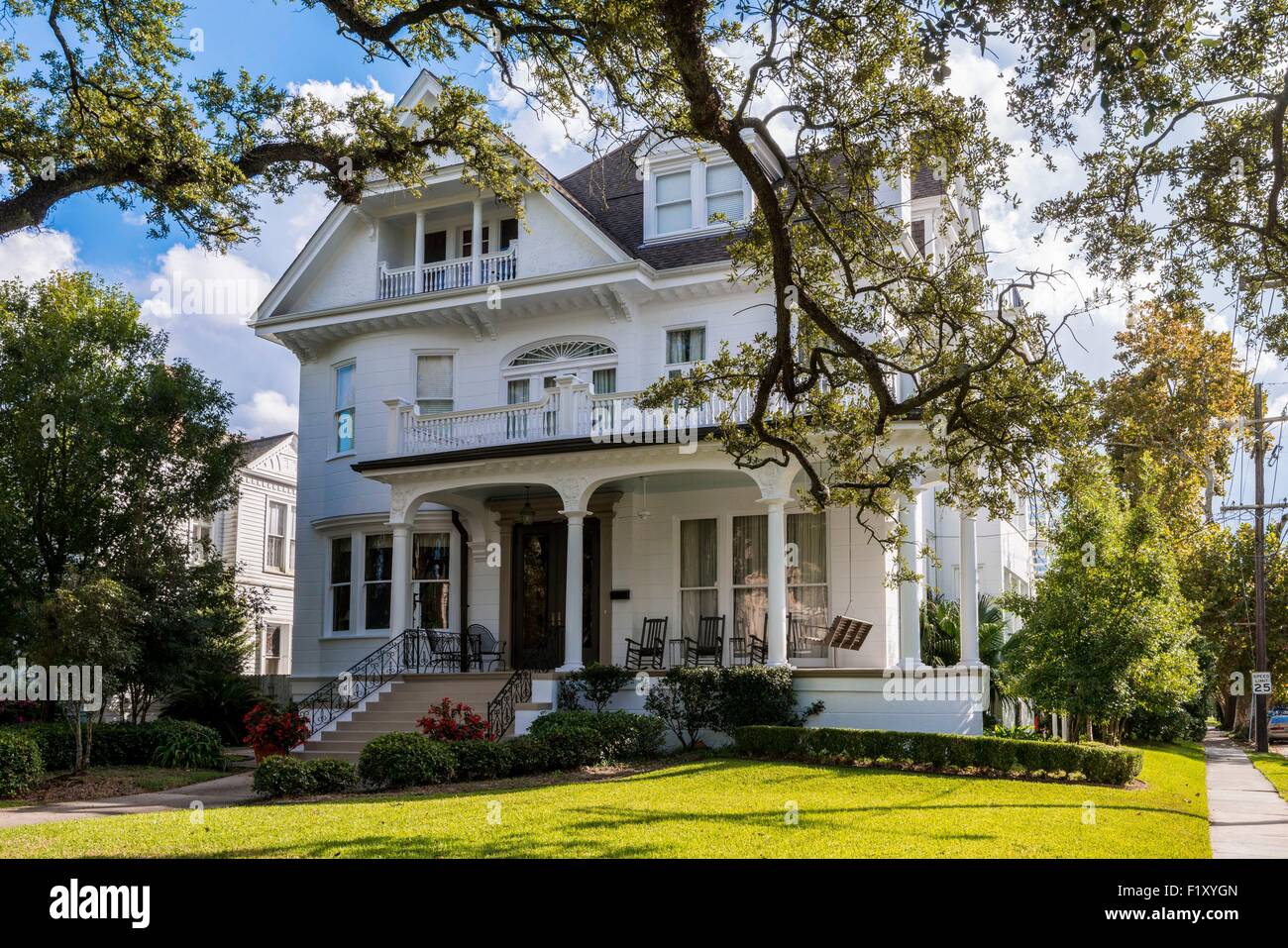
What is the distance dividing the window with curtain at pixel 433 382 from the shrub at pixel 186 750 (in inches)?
322

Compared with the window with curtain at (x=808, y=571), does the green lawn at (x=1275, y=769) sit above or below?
below

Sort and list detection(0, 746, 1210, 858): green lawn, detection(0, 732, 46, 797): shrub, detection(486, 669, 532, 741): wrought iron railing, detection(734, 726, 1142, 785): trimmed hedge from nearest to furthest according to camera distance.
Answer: detection(0, 746, 1210, 858): green lawn → detection(0, 732, 46, 797): shrub → detection(734, 726, 1142, 785): trimmed hedge → detection(486, 669, 532, 741): wrought iron railing

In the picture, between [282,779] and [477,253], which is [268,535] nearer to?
[477,253]

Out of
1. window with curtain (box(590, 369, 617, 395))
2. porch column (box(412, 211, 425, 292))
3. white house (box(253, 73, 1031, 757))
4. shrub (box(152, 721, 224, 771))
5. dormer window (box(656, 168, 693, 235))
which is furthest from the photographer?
porch column (box(412, 211, 425, 292))

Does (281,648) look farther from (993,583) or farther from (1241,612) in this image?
(1241,612)

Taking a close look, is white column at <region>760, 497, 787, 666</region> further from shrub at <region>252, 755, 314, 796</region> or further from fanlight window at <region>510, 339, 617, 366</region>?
shrub at <region>252, 755, 314, 796</region>

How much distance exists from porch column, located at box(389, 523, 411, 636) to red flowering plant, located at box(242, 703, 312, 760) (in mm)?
3233

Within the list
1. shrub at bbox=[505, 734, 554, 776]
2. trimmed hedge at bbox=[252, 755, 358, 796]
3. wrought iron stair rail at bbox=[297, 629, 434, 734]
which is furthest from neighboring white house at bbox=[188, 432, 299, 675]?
trimmed hedge at bbox=[252, 755, 358, 796]

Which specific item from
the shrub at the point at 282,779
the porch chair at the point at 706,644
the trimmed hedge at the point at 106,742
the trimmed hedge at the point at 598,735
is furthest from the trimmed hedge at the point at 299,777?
the porch chair at the point at 706,644

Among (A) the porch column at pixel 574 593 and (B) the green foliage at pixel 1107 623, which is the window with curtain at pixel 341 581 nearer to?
(A) the porch column at pixel 574 593

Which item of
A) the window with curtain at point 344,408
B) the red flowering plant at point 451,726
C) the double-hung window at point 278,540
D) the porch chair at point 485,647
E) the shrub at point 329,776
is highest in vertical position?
the window with curtain at point 344,408

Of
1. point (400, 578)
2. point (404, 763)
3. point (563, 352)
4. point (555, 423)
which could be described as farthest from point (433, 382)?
point (404, 763)

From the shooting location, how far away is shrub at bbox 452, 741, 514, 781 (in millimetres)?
14891

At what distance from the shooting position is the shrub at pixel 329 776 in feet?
46.1
